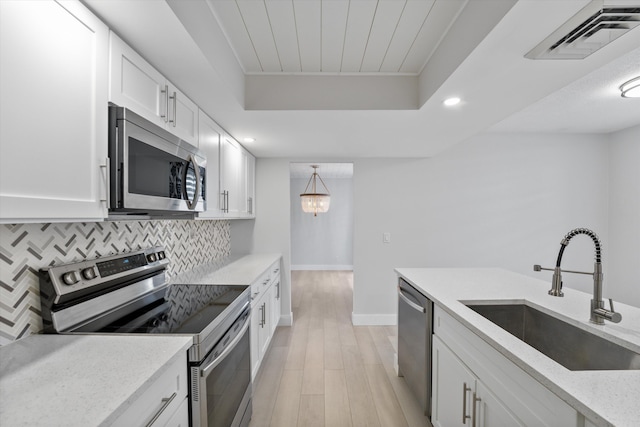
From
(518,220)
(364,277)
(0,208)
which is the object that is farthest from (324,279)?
(0,208)

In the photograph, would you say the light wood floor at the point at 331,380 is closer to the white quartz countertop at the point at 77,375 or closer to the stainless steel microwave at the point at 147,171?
the white quartz countertop at the point at 77,375

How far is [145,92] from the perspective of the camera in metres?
1.37

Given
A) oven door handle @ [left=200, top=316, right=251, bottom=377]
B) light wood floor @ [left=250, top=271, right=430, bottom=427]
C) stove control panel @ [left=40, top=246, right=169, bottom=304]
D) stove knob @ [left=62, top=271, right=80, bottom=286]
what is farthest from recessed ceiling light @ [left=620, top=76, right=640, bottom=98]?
stove knob @ [left=62, top=271, right=80, bottom=286]

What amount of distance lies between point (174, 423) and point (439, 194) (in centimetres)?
365

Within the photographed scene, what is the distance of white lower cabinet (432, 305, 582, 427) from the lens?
933 mm

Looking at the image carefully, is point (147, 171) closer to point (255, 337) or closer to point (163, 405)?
point (163, 405)

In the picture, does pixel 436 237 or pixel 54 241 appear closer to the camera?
pixel 54 241

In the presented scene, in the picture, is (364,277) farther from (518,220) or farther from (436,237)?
(518,220)

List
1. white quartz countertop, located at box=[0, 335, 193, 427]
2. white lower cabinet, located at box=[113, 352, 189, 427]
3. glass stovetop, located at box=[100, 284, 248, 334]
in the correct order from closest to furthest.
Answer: white quartz countertop, located at box=[0, 335, 193, 427]
white lower cabinet, located at box=[113, 352, 189, 427]
glass stovetop, located at box=[100, 284, 248, 334]

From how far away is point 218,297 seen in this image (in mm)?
1732

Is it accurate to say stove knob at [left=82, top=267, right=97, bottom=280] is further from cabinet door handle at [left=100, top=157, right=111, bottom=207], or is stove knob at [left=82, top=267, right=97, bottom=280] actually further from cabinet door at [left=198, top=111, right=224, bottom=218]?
cabinet door at [left=198, top=111, right=224, bottom=218]

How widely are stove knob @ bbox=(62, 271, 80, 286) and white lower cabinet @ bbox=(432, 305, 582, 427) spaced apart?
175 cm

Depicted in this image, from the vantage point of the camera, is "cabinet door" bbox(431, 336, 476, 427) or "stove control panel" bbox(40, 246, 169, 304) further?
"cabinet door" bbox(431, 336, 476, 427)

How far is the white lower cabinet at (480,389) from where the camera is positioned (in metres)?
0.93
